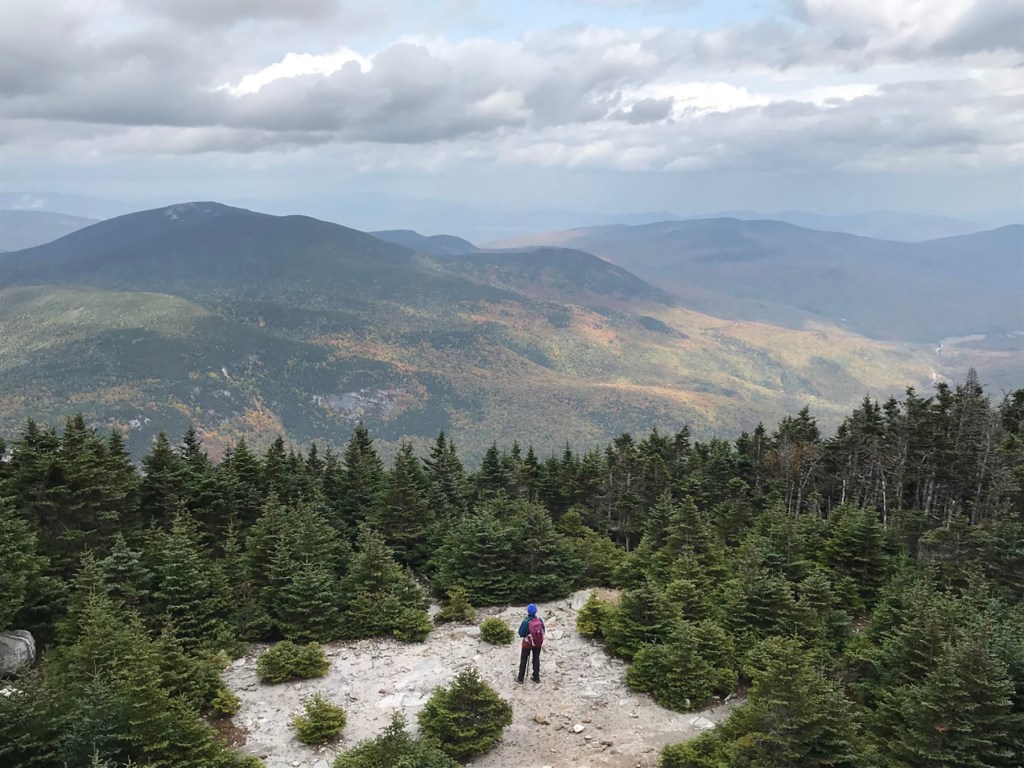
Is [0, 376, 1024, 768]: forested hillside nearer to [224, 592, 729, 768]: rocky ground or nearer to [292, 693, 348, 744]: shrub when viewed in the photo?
[224, 592, 729, 768]: rocky ground

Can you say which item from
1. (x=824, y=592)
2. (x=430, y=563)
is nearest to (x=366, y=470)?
(x=430, y=563)

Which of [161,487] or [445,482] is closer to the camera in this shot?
[161,487]

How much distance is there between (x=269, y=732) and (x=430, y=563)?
14484mm

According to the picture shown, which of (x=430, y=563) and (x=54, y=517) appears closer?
(x=54, y=517)

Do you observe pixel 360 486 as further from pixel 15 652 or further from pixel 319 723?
pixel 319 723

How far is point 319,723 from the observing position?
16969 millimetres

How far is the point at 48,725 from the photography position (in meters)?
13.4

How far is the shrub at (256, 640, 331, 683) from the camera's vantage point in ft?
66.8

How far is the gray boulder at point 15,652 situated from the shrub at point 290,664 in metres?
6.51

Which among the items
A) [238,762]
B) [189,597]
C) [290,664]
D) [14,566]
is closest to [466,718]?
[238,762]

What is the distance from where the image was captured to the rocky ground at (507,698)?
654 inches

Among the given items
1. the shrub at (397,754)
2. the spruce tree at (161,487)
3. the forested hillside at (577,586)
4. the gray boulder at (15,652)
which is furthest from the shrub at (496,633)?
the spruce tree at (161,487)

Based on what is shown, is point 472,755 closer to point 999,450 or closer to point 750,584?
point 750,584

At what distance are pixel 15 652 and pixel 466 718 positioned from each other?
1393 centimetres
